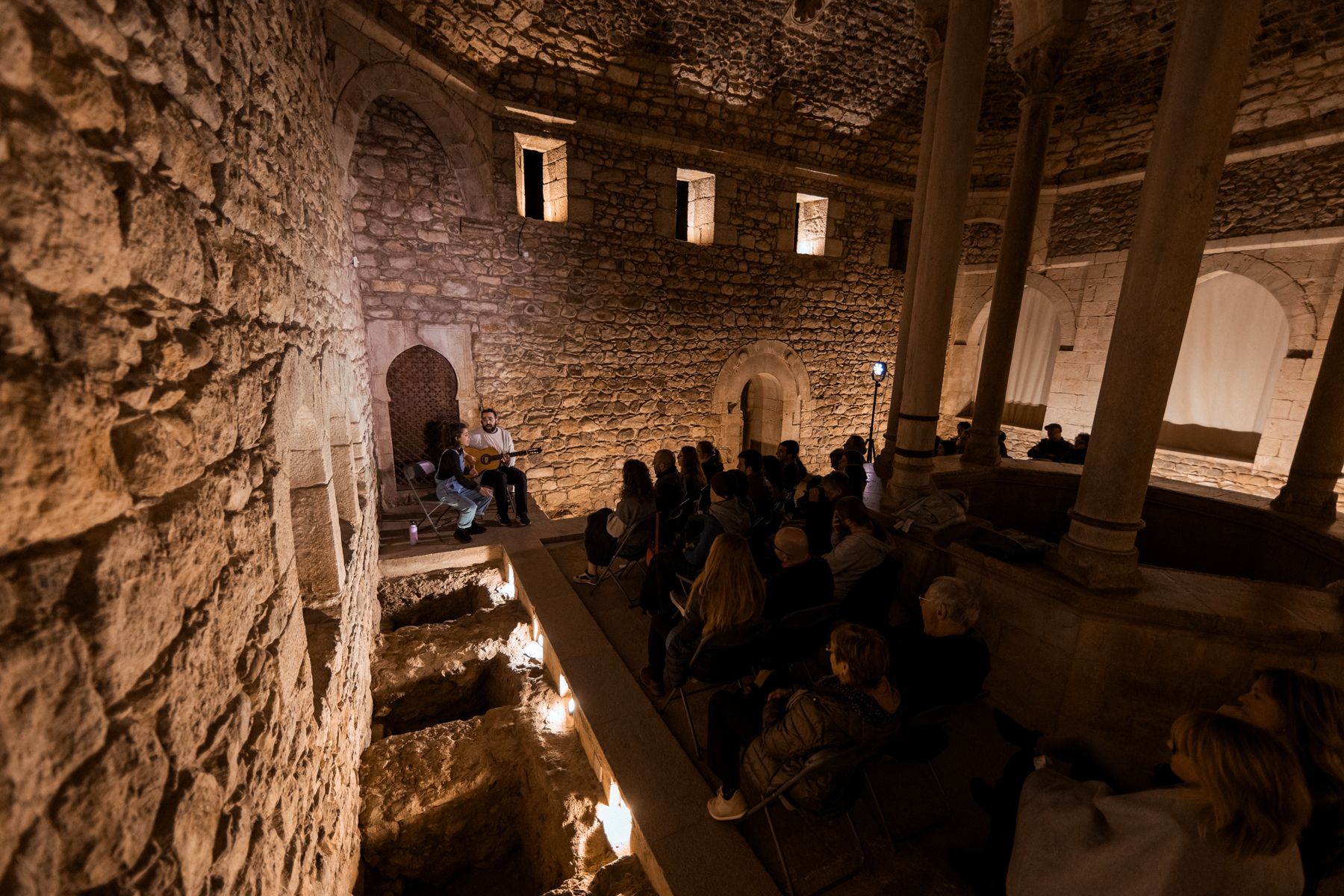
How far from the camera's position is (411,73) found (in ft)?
17.0

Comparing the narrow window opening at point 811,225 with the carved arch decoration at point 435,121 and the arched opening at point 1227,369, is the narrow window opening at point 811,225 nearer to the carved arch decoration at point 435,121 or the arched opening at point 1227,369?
the carved arch decoration at point 435,121

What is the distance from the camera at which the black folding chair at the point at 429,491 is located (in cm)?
541

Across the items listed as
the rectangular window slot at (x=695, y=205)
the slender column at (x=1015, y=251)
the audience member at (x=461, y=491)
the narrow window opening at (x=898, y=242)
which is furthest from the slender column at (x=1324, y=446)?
the audience member at (x=461, y=491)

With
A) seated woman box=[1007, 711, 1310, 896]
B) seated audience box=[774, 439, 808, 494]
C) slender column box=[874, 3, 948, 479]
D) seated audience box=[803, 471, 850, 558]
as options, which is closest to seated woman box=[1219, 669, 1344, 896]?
seated woman box=[1007, 711, 1310, 896]

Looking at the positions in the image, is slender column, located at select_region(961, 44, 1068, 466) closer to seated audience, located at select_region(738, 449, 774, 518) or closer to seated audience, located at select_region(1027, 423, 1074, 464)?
seated audience, located at select_region(1027, 423, 1074, 464)

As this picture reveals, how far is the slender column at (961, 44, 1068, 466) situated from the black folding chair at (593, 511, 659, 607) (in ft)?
11.5

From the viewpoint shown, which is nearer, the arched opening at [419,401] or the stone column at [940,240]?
the stone column at [940,240]

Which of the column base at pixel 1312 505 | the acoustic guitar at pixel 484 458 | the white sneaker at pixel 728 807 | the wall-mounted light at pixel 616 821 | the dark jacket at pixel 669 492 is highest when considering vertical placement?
the column base at pixel 1312 505

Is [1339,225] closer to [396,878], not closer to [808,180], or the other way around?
[808,180]

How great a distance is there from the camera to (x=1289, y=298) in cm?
686

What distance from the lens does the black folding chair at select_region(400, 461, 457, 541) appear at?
541cm

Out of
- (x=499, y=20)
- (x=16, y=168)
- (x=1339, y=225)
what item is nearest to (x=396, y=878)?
(x=16, y=168)

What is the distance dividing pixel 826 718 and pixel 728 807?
0.79 metres

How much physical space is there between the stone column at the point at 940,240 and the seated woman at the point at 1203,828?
111 inches
